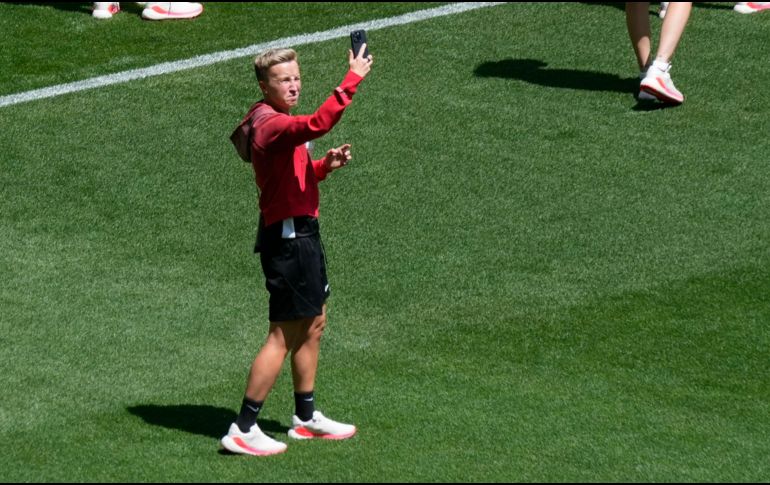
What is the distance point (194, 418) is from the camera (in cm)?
704

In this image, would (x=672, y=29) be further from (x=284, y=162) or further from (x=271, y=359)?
(x=271, y=359)

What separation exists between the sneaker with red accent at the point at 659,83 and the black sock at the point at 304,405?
495cm

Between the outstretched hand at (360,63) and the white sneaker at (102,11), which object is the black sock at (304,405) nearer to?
the outstretched hand at (360,63)

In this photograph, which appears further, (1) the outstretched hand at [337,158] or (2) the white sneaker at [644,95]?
(2) the white sneaker at [644,95]

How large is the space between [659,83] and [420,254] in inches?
108

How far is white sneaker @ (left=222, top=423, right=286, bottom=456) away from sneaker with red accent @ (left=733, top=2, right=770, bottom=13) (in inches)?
300

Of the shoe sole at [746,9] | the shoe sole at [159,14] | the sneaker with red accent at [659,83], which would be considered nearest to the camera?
the sneaker with red accent at [659,83]

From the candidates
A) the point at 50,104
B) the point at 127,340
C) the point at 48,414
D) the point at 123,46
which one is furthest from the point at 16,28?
the point at 48,414

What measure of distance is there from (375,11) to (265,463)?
7.36m

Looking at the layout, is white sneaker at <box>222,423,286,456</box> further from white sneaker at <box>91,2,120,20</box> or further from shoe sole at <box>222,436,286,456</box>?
white sneaker at <box>91,2,120,20</box>

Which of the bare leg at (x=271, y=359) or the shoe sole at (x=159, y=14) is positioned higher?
the bare leg at (x=271, y=359)

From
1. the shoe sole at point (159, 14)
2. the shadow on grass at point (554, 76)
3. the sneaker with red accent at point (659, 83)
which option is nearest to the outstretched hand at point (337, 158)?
the sneaker with red accent at point (659, 83)

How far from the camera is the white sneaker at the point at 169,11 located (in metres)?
13.0

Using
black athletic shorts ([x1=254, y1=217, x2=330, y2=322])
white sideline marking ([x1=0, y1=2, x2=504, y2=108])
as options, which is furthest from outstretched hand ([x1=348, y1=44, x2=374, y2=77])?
white sideline marking ([x1=0, y1=2, x2=504, y2=108])
